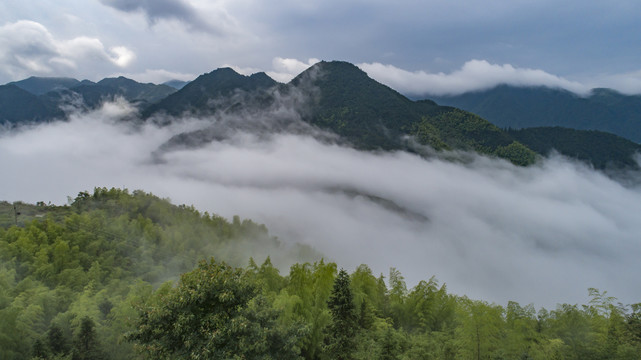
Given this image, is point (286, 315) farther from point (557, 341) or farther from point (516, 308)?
point (516, 308)

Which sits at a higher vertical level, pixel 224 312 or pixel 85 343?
pixel 224 312

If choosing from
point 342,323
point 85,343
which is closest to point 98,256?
point 85,343

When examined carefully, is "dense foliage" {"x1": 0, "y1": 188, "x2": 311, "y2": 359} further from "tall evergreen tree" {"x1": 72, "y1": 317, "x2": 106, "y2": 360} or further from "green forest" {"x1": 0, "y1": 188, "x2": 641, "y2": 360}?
"tall evergreen tree" {"x1": 72, "y1": 317, "x2": 106, "y2": 360}

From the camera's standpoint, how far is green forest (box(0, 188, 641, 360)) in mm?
13898

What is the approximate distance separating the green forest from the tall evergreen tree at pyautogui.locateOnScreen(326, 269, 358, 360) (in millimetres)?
69

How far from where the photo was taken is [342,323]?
20.8 meters

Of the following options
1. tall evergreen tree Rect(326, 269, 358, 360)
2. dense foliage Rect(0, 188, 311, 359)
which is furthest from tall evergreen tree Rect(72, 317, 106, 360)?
tall evergreen tree Rect(326, 269, 358, 360)

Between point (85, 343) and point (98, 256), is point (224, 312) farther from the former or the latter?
point (98, 256)

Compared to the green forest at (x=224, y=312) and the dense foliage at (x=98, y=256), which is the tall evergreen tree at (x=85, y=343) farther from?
the dense foliage at (x=98, y=256)

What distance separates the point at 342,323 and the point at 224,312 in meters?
9.45

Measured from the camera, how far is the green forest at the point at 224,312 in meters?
13.9

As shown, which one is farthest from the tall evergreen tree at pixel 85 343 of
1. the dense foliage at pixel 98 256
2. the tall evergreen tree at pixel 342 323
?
the tall evergreen tree at pixel 342 323

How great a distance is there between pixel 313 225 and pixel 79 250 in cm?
14370

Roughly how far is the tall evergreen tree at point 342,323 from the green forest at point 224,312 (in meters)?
0.07
